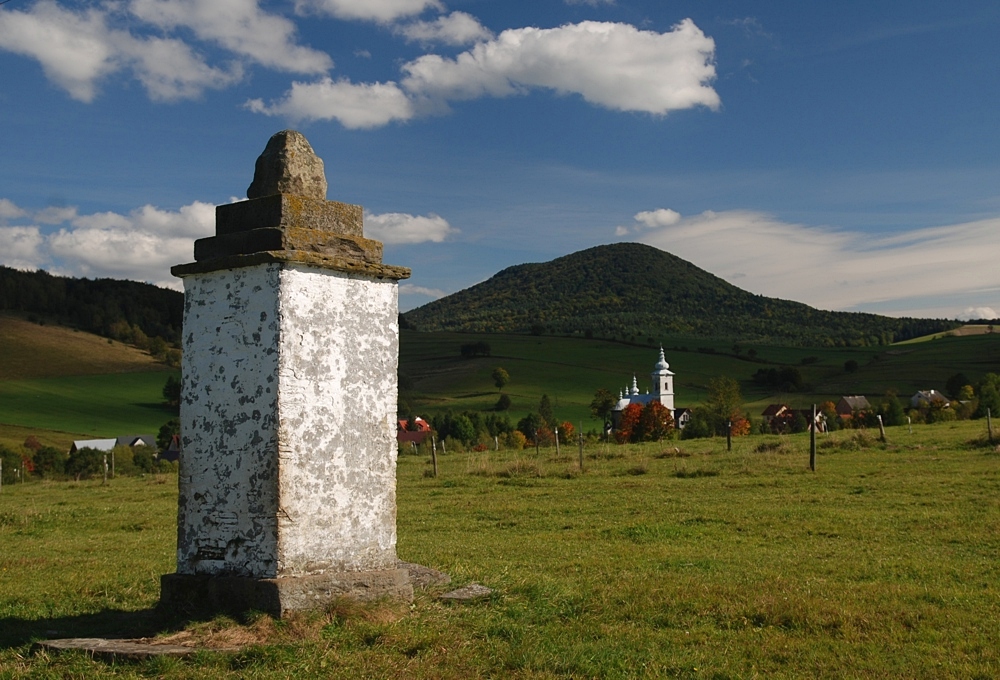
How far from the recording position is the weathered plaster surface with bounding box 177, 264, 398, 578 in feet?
23.1

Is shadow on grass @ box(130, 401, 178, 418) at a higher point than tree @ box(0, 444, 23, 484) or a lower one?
higher

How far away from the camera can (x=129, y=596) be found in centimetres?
928

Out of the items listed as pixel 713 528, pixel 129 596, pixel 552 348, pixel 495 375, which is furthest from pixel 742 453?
pixel 552 348

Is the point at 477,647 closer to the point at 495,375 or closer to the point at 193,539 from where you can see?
the point at 193,539

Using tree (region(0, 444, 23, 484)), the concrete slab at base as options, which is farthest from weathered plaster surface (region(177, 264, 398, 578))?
tree (region(0, 444, 23, 484))

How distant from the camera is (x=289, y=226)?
7410mm

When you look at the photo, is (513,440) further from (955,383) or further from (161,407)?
(955,383)

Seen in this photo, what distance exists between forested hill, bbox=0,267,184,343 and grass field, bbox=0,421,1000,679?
81209 mm

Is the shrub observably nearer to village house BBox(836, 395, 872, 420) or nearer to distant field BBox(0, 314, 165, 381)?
village house BBox(836, 395, 872, 420)

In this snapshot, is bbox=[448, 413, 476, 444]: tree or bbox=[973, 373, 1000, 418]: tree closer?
bbox=[973, 373, 1000, 418]: tree

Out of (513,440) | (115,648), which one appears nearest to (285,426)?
(115,648)

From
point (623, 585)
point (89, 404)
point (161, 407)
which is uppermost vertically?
point (89, 404)

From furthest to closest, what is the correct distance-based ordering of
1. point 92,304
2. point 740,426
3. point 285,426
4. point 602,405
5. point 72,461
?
point 92,304, point 602,405, point 740,426, point 72,461, point 285,426

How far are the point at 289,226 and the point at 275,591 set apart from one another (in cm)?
316
